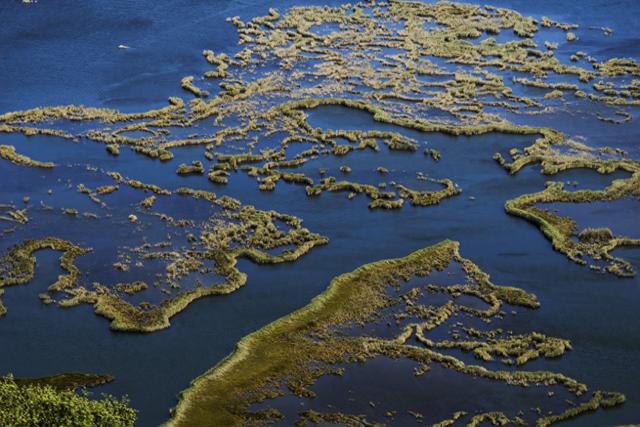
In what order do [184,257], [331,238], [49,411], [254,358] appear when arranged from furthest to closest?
[331,238] < [184,257] < [254,358] < [49,411]

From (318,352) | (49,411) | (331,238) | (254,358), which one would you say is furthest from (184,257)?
(49,411)

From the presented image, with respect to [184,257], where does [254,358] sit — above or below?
below

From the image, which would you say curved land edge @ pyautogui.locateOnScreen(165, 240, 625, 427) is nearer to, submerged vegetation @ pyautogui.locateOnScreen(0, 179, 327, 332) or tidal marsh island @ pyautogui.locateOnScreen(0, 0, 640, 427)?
tidal marsh island @ pyautogui.locateOnScreen(0, 0, 640, 427)

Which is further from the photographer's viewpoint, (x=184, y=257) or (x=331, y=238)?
(x=331, y=238)

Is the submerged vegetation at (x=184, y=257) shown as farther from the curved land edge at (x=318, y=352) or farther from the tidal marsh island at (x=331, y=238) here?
the curved land edge at (x=318, y=352)

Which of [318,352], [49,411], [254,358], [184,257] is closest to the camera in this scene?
[49,411]

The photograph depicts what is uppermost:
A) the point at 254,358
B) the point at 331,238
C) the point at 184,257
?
the point at 331,238

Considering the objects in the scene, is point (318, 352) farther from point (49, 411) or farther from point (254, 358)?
point (49, 411)
